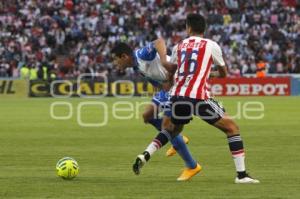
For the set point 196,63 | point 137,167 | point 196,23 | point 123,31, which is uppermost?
point 196,23

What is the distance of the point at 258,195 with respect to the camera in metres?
9.65

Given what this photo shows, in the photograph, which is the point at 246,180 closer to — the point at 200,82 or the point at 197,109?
the point at 197,109

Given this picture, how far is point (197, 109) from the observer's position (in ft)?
35.3

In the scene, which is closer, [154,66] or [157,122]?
[154,66]

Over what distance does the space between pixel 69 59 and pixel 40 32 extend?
2.83 metres

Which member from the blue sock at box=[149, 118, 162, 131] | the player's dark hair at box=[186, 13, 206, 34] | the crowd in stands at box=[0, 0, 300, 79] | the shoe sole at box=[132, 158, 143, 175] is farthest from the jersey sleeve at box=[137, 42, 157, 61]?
the crowd in stands at box=[0, 0, 300, 79]

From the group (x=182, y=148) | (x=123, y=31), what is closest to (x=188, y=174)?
(x=182, y=148)

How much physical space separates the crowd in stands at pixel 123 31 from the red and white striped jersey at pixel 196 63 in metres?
30.4

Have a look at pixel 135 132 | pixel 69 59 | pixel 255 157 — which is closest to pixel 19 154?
pixel 255 157

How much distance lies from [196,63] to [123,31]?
113ft

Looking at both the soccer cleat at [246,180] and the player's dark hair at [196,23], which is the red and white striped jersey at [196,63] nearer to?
the player's dark hair at [196,23]

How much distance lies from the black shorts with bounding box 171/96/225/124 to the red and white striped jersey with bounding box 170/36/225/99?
0.07 metres

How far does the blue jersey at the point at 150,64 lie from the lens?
11.8 metres

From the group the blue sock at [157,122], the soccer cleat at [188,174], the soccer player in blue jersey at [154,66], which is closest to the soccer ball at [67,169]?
the soccer player in blue jersey at [154,66]
